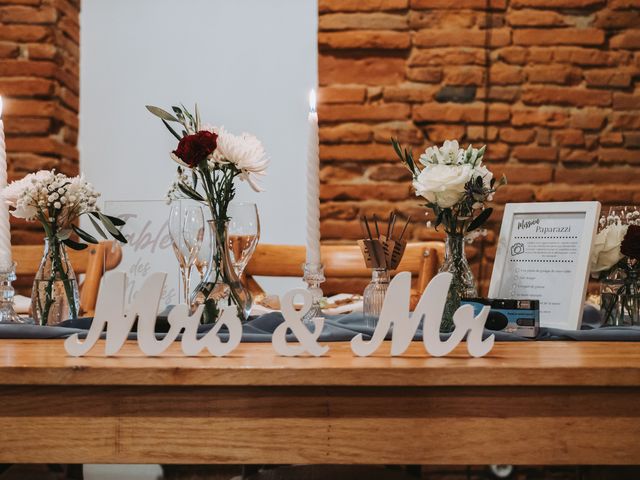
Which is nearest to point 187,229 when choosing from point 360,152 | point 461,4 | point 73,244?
point 73,244

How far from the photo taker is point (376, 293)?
37.4 inches

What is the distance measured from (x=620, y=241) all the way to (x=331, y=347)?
52 cm

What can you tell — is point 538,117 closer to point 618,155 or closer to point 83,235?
point 618,155

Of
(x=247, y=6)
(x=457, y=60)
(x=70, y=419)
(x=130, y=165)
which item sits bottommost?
(x=70, y=419)

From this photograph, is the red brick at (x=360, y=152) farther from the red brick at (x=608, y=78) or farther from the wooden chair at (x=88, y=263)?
the wooden chair at (x=88, y=263)

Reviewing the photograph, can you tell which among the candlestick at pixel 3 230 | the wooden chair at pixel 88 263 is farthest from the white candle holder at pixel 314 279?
the wooden chair at pixel 88 263

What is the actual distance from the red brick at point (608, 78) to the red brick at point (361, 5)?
2.29ft

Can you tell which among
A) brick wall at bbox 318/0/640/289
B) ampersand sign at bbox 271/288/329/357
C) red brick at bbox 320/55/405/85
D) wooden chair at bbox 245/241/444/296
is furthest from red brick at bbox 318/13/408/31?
ampersand sign at bbox 271/288/329/357

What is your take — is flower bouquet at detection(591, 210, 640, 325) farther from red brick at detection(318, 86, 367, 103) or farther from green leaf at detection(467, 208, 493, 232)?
red brick at detection(318, 86, 367, 103)

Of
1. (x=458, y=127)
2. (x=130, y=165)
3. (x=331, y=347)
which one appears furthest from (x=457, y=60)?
(x=331, y=347)

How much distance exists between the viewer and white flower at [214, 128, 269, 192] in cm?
94

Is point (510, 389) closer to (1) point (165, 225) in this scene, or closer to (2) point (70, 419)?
(2) point (70, 419)

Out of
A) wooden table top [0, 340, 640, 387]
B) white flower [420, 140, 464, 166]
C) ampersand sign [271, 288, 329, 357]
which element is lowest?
wooden table top [0, 340, 640, 387]

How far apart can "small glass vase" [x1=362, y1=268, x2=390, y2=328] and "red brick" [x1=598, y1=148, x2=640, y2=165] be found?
5.32ft
